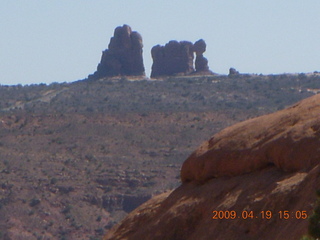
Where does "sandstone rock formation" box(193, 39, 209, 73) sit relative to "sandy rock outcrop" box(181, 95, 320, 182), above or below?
above

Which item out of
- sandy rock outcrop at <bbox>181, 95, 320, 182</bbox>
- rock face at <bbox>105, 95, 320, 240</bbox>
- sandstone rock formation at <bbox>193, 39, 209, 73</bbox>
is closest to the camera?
rock face at <bbox>105, 95, 320, 240</bbox>

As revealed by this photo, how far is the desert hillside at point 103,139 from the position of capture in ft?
132

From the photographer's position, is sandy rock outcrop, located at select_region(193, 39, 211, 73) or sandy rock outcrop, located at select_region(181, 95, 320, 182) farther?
sandy rock outcrop, located at select_region(193, 39, 211, 73)

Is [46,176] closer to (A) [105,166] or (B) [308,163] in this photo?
(A) [105,166]

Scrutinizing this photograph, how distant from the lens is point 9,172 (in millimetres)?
43188

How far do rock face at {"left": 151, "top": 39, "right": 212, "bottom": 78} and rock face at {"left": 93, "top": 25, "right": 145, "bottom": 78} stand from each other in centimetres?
160

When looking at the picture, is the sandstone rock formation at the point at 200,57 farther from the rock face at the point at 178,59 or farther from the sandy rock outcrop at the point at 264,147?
the sandy rock outcrop at the point at 264,147

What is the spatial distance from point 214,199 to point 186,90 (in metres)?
51.9

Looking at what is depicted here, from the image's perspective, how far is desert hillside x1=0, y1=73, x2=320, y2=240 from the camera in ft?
132

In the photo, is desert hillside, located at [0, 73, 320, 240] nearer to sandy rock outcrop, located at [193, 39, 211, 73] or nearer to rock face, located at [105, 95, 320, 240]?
sandy rock outcrop, located at [193, 39, 211, 73]

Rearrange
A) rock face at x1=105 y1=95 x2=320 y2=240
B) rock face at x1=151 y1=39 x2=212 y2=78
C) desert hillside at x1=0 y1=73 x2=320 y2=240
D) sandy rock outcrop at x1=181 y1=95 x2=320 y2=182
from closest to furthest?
rock face at x1=105 y1=95 x2=320 y2=240
sandy rock outcrop at x1=181 y1=95 x2=320 y2=182
desert hillside at x1=0 y1=73 x2=320 y2=240
rock face at x1=151 y1=39 x2=212 y2=78
